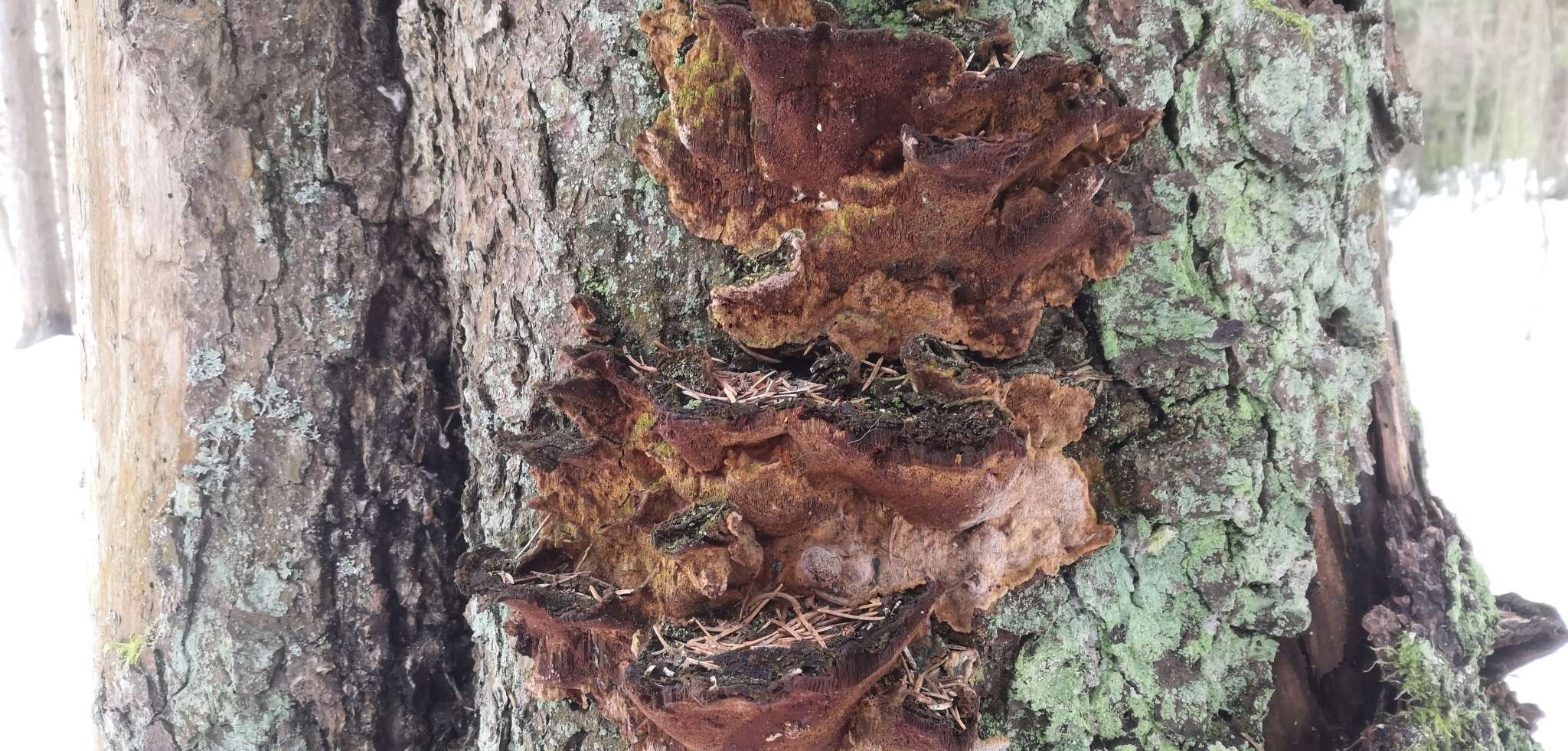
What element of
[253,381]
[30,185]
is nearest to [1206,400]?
[253,381]

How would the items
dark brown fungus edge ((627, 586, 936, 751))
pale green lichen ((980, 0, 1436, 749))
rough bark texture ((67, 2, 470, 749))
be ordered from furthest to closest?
rough bark texture ((67, 2, 470, 749))
pale green lichen ((980, 0, 1436, 749))
dark brown fungus edge ((627, 586, 936, 751))

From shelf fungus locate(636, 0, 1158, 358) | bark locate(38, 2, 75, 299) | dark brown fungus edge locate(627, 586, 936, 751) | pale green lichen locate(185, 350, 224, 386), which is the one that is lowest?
dark brown fungus edge locate(627, 586, 936, 751)

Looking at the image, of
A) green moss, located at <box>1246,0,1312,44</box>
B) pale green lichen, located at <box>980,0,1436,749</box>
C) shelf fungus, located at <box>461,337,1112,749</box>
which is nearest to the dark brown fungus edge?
shelf fungus, located at <box>461,337,1112,749</box>

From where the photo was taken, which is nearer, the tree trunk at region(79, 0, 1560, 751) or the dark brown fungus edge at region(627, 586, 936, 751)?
the dark brown fungus edge at region(627, 586, 936, 751)

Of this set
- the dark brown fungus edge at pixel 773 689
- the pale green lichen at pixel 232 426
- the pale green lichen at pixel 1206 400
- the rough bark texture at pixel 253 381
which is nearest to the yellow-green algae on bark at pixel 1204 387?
the pale green lichen at pixel 1206 400

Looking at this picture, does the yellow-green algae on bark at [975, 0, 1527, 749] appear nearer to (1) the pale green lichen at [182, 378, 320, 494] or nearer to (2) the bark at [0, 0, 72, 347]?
(1) the pale green lichen at [182, 378, 320, 494]

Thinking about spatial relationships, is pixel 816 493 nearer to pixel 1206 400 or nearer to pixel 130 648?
pixel 1206 400

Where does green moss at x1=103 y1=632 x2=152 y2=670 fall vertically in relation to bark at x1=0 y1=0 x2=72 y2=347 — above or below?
below
